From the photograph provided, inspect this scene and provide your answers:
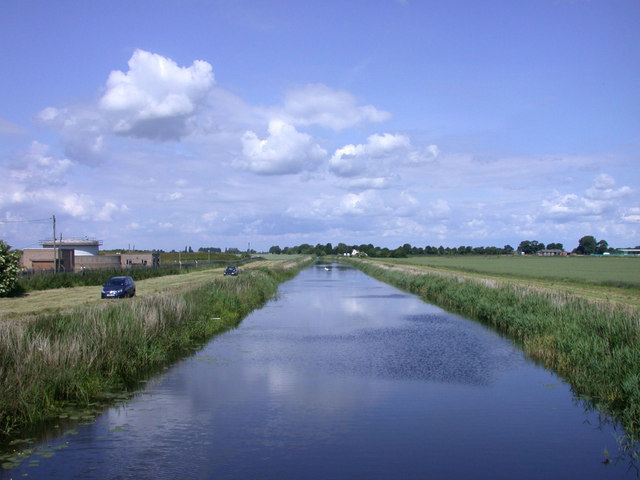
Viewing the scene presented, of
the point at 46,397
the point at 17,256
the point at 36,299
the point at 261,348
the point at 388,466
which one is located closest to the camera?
the point at 388,466

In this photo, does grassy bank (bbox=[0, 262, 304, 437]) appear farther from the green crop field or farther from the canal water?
the green crop field

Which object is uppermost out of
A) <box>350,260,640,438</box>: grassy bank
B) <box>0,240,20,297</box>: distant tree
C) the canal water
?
<box>0,240,20,297</box>: distant tree

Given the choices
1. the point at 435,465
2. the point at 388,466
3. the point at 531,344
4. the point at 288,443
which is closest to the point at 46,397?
the point at 288,443

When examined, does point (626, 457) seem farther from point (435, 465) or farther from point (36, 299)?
point (36, 299)

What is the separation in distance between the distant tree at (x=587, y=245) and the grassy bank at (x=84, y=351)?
18200cm

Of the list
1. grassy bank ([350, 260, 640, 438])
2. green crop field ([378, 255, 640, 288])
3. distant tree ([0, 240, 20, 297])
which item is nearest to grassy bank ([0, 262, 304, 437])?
grassy bank ([350, 260, 640, 438])

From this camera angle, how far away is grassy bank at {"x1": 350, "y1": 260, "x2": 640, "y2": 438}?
12.4 metres

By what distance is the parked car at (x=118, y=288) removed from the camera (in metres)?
32.9

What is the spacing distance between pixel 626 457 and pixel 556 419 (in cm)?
237

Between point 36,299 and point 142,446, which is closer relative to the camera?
point 142,446

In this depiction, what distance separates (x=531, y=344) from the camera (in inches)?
779

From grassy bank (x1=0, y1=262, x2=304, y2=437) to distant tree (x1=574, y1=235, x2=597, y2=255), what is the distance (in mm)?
182001

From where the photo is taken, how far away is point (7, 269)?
3441cm

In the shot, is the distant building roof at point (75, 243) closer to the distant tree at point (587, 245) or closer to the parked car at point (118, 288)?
the parked car at point (118, 288)
